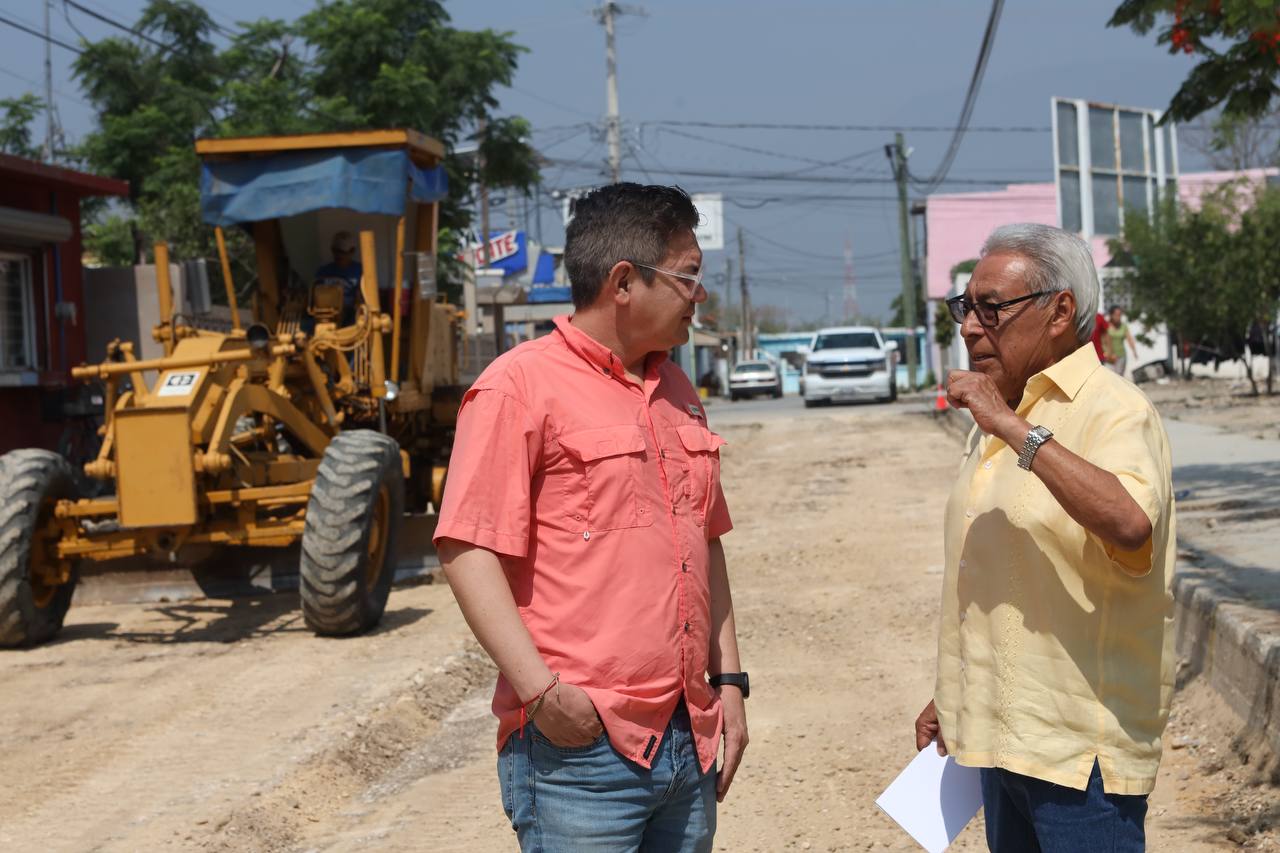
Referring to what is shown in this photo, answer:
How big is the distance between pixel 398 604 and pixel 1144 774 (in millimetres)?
7761

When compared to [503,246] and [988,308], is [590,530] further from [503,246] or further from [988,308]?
[503,246]

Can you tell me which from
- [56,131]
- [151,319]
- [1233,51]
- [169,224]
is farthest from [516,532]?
[56,131]

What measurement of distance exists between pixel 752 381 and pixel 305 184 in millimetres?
37748

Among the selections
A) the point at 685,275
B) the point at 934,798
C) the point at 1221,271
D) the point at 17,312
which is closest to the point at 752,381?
the point at 1221,271

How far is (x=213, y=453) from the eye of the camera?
859cm

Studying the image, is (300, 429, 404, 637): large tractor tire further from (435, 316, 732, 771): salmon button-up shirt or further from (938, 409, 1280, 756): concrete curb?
(435, 316, 732, 771): salmon button-up shirt

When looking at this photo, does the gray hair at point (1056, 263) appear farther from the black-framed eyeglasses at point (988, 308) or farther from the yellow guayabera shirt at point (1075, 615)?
the yellow guayabera shirt at point (1075, 615)

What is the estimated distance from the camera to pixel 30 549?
28.3 feet

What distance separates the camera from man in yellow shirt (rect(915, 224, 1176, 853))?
2652 millimetres

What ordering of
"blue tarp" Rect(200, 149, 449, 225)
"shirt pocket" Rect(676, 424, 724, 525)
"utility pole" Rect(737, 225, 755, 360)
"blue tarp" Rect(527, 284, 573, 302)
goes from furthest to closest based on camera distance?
"utility pole" Rect(737, 225, 755, 360)
"blue tarp" Rect(527, 284, 573, 302)
"blue tarp" Rect(200, 149, 449, 225)
"shirt pocket" Rect(676, 424, 724, 525)

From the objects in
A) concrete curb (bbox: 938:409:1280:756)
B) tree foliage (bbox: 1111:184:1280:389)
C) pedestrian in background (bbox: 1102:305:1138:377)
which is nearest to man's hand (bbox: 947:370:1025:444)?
concrete curb (bbox: 938:409:1280:756)

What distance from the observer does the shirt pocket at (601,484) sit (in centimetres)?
276

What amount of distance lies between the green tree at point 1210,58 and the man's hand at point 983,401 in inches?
165

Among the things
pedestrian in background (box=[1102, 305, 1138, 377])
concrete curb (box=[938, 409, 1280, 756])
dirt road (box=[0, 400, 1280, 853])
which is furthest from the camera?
pedestrian in background (box=[1102, 305, 1138, 377])
